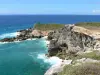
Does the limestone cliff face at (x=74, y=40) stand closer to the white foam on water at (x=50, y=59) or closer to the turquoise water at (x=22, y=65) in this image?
the white foam on water at (x=50, y=59)

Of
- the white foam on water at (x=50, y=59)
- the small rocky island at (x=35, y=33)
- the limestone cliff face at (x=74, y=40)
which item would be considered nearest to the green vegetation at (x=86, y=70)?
the limestone cliff face at (x=74, y=40)

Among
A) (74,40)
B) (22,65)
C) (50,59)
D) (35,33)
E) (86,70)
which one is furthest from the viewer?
(35,33)

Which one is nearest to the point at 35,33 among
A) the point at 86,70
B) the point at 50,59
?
the point at 50,59

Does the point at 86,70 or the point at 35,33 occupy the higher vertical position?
the point at 86,70

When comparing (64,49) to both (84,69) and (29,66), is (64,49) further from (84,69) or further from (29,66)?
(84,69)

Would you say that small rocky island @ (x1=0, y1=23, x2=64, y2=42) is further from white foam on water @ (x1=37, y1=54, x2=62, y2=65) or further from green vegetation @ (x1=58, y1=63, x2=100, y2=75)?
green vegetation @ (x1=58, y1=63, x2=100, y2=75)

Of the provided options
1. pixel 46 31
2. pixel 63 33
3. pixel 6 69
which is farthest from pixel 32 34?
pixel 6 69

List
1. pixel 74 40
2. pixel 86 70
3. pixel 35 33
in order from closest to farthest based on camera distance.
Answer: pixel 86 70, pixel 74 40, pixel 35 33

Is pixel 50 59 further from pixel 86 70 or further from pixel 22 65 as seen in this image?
pixel 86 70
